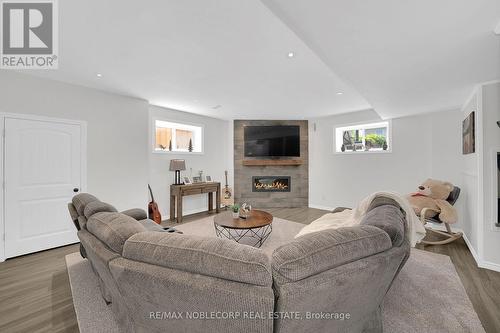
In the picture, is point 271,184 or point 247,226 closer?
point 247,226

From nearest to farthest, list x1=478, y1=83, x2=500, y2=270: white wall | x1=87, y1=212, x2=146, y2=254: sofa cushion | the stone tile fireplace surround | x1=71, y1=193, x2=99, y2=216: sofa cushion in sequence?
1. x1=87, y1=212, x2=146, y2=254: sofa cushion
2. x1=71, y1=193, x2=99, y2=216: sofa cushion
3. x1=478, y1=83, x2=500, y2=270: white wall
4. the stone tile fireplace surround

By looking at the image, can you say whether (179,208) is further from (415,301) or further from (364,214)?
(415,301)

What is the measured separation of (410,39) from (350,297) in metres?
2.01

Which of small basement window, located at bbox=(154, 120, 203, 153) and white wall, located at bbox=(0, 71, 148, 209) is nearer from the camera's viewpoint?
white wall, located at bbox=(0, 71, 148, 209)

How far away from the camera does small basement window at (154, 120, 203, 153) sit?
16.0 feet

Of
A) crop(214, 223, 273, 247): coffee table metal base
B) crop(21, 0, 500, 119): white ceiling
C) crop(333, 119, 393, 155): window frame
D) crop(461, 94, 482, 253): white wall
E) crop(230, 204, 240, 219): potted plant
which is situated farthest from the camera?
crop(333, 119, 393, 155): window frame

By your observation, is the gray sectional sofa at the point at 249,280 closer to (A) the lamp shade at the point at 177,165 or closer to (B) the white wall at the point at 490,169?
(B) the white wall at the point at 490,169

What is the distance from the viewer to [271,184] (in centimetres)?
614

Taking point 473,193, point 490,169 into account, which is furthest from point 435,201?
point 490,169

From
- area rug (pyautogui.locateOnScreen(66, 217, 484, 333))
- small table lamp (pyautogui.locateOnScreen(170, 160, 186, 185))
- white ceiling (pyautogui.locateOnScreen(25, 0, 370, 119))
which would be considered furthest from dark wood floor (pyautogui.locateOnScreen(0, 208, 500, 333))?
white ceiling (pyautogui.locateOnScreen(25, 0, 370, 119))

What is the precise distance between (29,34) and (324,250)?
10.4 feet

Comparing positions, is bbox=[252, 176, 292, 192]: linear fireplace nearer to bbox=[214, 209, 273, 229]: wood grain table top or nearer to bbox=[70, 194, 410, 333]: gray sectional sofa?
bbox=[214, 209, 273, 229]: wood grain table top

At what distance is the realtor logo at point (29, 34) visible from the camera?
1774mm

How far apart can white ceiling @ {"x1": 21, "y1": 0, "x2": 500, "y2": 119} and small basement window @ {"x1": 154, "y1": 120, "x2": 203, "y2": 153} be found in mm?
1347
